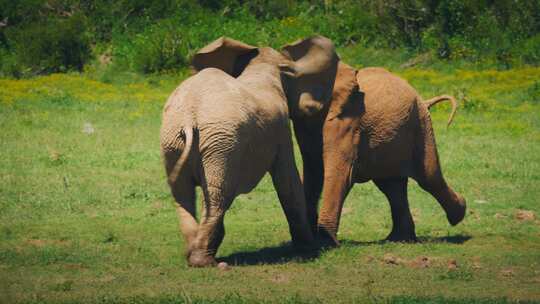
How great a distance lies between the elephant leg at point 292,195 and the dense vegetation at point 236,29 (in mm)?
16454

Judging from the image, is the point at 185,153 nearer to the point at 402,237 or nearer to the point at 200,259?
the point at 200,259

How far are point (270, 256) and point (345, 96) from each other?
77.9 inches

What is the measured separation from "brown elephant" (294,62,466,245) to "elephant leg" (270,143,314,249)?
616 millimetres

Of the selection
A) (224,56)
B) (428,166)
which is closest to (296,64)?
(224,56)

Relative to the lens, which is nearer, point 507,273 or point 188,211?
point 188,211

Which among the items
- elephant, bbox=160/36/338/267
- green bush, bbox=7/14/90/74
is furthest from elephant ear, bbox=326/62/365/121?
green bush, bbox=7/14/90/74

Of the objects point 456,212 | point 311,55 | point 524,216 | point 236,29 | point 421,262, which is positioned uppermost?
point 311,55

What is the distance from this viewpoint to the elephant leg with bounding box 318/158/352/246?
13.0 metres

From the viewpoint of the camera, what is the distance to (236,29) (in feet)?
103

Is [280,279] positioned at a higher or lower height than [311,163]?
higher

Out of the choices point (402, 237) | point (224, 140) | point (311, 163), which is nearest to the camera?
point (224, 140)

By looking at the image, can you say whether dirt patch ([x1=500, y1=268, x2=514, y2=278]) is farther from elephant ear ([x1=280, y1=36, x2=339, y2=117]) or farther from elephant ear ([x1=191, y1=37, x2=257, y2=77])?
elephant ear ([x1=191, y1=37, x2=257, y2=77])

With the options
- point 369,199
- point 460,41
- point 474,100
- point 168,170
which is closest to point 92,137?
point 369,199

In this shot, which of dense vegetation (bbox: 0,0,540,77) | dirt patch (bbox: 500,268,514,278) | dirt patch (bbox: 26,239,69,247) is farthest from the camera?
dense vegetation (bbox: 0,0,540,77)
